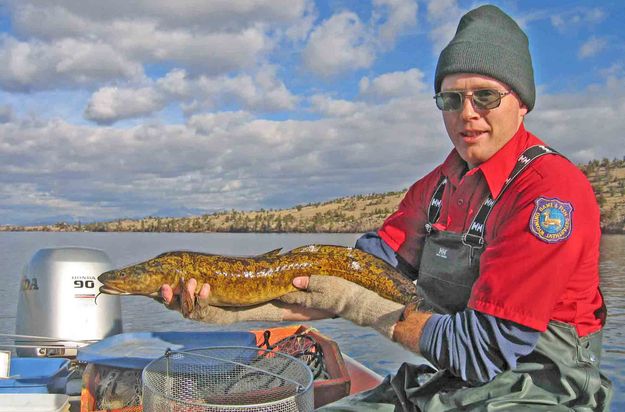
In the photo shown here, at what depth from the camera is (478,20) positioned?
363 cm

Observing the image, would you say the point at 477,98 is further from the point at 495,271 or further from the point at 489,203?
the point at 495,271

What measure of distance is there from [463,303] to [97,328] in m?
5.01

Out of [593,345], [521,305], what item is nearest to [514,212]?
[521,305]

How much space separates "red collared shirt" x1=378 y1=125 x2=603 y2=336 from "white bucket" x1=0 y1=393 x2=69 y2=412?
3.00 metres

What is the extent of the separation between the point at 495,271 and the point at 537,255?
23cm

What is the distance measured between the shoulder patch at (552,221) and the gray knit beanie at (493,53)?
86 centimetres

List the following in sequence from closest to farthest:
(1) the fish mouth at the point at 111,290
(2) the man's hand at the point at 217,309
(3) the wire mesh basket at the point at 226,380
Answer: (3) the wire mesh basket at the point at 226,380 < (2) the man's hand at the point at 217,309 < (1) the fish mouth at the point at 111,290

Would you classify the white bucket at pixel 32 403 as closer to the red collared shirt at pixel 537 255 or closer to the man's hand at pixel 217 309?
the man's hand at pixel 217 309

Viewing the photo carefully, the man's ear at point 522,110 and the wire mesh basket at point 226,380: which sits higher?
the man's ear at point 522,110

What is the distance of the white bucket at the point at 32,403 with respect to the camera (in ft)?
13.3

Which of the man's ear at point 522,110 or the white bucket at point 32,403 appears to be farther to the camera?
the white bucket at point 32,403

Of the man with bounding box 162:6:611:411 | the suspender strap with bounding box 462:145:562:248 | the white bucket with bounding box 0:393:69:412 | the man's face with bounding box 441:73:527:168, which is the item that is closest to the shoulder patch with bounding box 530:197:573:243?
the man with bounding box 162:6:611:411

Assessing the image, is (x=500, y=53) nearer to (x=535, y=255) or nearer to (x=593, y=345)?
(x=535, y=255)

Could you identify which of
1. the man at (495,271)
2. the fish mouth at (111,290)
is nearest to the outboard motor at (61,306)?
the fish mouth at (111,290)
